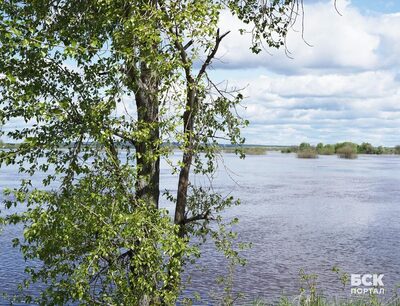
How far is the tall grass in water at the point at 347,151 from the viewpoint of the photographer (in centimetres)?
11169

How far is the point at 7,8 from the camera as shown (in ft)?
25.5

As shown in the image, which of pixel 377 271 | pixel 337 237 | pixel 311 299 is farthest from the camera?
pixel 337 237

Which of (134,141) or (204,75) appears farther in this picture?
(204,75)

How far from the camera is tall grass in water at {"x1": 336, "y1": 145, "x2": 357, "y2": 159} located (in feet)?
366

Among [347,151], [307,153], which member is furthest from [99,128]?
[347,151]

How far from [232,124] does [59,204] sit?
12.6 feet

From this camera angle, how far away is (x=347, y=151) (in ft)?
370

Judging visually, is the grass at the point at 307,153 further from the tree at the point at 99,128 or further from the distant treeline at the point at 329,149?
the tree at the point at 99,128

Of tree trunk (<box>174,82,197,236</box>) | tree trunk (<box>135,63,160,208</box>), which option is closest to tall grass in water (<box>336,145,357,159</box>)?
tree trunk (<box>174,82,197,236</box>)

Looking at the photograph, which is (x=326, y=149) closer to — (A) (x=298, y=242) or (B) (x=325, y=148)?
(B) (x=325, y=148)

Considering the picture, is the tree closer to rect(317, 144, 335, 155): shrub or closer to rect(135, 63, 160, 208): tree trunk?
rect(135, 63, 160, 208): tree trunk

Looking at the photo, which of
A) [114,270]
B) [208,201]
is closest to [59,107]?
[114,270]

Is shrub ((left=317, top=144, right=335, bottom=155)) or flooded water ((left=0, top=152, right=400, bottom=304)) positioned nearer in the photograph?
flooded water ((left=0, top=152, right=400, bottom=304))

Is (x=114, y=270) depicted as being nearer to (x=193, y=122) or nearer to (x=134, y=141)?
(x=134, y=141)
